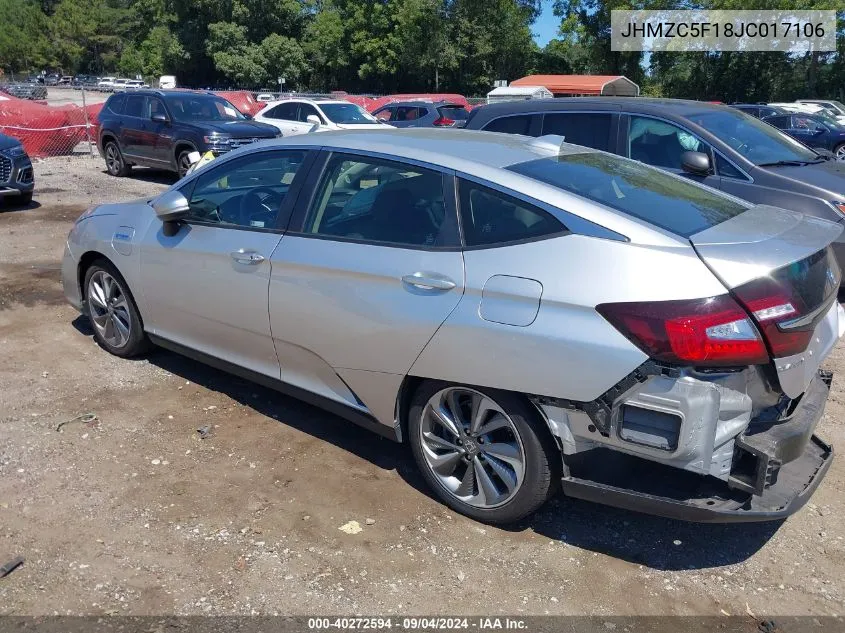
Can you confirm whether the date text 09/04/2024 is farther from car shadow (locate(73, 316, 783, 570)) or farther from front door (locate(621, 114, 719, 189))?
front door (locate(621, 114, 719, 189))

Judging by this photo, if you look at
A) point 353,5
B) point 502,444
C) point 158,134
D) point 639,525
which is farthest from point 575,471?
point 353,5

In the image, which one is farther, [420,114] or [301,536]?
[420,114]

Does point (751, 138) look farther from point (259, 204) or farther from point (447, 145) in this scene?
point (259, 204)

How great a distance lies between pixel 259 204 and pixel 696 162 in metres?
3.94

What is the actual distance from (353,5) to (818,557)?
57320 millimetres

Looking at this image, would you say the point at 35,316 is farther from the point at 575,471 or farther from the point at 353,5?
the point at 353,5

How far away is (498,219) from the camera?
11.1ft

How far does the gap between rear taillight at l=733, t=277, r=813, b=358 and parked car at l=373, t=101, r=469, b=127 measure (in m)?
18.7

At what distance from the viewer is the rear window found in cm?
331

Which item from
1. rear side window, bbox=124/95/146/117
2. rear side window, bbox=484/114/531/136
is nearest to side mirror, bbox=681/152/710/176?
rear side window, bbox=484/114/531/136

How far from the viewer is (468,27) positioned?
2067 inches

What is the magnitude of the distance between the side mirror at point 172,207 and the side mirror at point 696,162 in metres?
4.20

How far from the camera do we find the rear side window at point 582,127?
7297mm

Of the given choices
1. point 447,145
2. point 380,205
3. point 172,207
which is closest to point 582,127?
point 447,145
